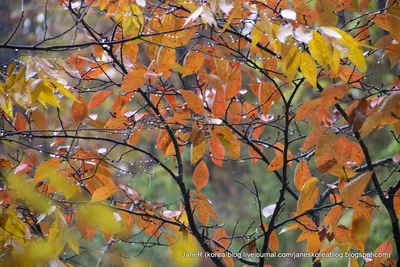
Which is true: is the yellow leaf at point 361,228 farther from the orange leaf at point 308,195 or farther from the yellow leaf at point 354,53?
the yellow leaf at point 354,53

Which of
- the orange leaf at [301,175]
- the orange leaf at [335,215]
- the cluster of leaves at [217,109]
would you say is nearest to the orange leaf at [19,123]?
the cluster of leaves at [217,109]

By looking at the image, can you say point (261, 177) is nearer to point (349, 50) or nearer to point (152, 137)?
point (152, 137)

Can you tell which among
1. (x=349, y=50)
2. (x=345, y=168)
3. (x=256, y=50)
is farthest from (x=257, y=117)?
(x=349, y=50)

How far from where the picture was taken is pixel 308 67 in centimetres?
103

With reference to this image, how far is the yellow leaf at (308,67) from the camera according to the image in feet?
3.36

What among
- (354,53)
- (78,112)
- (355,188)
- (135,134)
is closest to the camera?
(354,53)

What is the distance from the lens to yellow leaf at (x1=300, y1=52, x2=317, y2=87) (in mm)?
1024

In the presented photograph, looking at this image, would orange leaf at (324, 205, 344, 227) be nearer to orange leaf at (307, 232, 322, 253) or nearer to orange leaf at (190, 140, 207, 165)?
orange leaf at (307, 232, 322, 253)

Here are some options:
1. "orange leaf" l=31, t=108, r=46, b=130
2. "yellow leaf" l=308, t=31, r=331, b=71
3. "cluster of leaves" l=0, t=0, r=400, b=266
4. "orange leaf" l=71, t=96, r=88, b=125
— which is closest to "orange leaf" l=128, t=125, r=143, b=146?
"cluster of leaves" l=0, t=0, r=400, b=266

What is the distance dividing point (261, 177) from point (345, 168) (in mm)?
3180

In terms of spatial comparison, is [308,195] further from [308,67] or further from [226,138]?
[308,67]

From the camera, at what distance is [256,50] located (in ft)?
4.67

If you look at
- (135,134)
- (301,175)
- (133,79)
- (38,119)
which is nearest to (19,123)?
(38,119)

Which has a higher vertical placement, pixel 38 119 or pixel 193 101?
pixel 38 119
